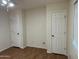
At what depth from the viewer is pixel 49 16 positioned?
4215 mm

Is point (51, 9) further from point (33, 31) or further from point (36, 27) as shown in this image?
point (33, 31)

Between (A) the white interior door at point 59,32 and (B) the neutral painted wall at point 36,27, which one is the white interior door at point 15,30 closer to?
(B) the neutral painted wall at point 36,27

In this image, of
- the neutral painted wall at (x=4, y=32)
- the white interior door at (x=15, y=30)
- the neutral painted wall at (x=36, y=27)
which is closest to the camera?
the neutral painted wall at (x=4, y=32)

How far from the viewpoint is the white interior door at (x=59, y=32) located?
400cm

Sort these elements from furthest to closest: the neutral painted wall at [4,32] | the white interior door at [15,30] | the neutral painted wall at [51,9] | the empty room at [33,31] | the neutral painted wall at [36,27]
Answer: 1. the white interior door at [15,30]
2. the neutral painted wall at [36,27]
3. the neutral painted wall at [4,32]
4. the empty room at [33,31]
5. the neutral painted wall at [51,9]

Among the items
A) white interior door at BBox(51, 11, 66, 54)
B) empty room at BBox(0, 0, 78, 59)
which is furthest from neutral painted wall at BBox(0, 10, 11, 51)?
white interior door at BBox(51, 11, 66, 54)

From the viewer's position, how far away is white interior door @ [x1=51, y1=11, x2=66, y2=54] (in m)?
4.00

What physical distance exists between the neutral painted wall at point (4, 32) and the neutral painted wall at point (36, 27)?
1.23 metres

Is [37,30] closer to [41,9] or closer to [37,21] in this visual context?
[37,21]

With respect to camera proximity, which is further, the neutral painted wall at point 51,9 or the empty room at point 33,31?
the empty room at point 33,31

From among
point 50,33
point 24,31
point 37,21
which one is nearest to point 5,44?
point 24,31

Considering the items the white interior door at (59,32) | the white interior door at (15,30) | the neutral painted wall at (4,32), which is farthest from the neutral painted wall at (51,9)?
the neutral painted wall at (4,32)

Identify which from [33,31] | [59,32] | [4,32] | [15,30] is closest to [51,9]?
[59,32]

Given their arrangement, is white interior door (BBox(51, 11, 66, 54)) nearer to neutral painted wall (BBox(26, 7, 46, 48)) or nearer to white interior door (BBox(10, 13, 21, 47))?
neutral painted wall (BBox(26, 7, 46, 48))
